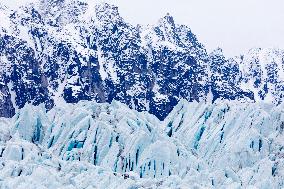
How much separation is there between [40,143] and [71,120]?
4835 millimetres

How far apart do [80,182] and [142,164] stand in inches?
664

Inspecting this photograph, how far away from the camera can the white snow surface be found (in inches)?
2132

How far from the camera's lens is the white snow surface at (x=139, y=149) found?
54.2 meters

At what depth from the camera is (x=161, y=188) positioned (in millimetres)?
50125

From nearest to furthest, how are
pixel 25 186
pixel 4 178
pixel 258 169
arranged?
pixel 25 186, pixel 4 178, pixel 258 169

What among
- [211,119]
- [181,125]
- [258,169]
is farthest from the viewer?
[181,125]

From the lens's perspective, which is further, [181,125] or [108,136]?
[181,125]

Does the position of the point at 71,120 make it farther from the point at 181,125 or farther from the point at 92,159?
the point at 181,125

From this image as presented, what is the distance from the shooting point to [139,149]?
236 ft

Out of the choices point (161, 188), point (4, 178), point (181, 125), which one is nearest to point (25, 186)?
point (4, 178)

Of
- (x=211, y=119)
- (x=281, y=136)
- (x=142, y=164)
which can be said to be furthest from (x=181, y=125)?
(x=142, y=164)

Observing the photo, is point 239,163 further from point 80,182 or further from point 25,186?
point 25,186

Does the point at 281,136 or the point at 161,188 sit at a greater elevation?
the point at 281,136

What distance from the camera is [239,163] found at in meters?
73.3
